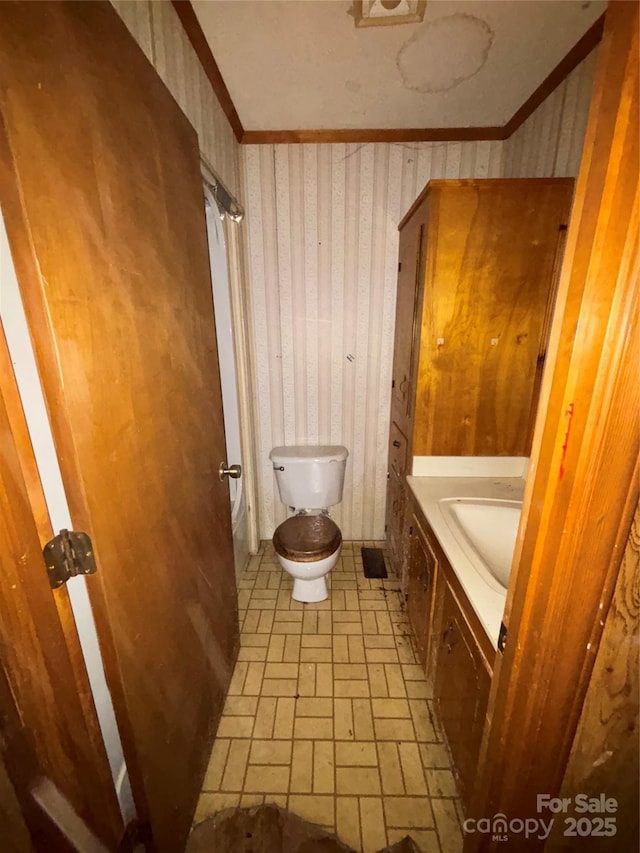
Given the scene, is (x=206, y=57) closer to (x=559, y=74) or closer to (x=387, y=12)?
(x=387, y=12)

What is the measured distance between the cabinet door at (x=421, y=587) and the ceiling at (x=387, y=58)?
1.83m

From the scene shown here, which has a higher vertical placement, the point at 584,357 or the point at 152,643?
the point at 584,357

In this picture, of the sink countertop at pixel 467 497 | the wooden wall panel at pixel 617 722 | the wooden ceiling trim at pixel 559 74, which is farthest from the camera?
the wooden ceiling trim at pixel 559 74

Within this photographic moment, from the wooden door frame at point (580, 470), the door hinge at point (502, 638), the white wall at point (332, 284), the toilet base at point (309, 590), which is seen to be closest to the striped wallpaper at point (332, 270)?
the white wall at point (332, 284)

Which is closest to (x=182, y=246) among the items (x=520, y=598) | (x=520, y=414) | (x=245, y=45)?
(x=245, y=45)

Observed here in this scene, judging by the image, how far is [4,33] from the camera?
46cm

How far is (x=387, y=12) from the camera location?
1.18 m

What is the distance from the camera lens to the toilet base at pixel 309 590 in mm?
1988

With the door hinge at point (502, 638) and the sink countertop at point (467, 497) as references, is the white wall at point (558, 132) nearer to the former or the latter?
the sink countertop at point (467, 497)

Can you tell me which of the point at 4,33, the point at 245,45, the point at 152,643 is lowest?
the point at 152,643

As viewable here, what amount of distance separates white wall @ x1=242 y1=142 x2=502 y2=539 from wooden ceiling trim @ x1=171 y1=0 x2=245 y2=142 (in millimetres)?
262

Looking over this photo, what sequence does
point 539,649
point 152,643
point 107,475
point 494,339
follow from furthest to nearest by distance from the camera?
point 494,339, point 152,643, point 107,475, point 539,649

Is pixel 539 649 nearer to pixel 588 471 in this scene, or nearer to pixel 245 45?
pixel 588 471

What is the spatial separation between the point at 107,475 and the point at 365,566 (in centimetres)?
193
